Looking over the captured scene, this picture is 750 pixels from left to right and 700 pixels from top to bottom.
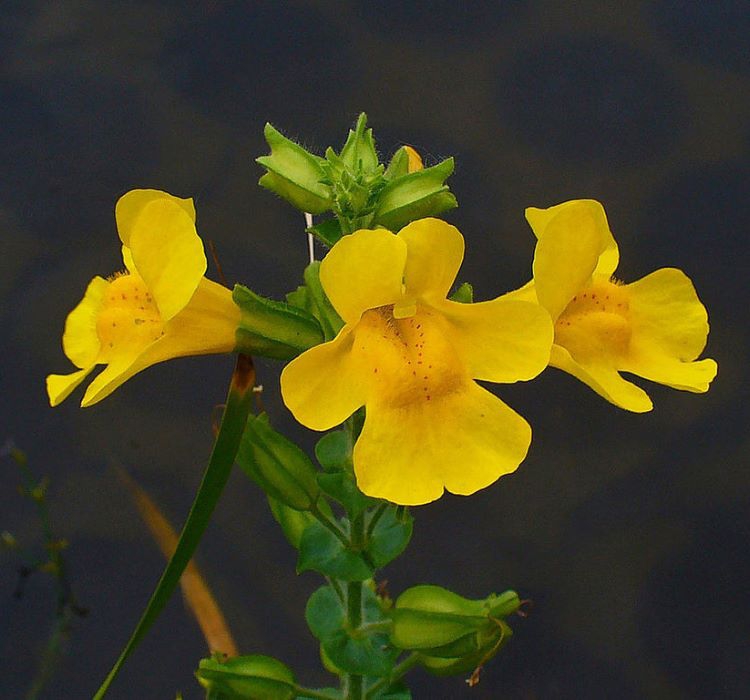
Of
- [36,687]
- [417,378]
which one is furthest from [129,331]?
[36,687]

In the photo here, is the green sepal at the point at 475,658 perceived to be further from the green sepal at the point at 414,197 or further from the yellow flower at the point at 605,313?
the green sepal at the point at 414,197

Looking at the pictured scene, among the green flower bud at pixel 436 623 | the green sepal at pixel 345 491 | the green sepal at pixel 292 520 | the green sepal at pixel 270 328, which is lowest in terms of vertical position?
the green flower bud at pixel 436 623

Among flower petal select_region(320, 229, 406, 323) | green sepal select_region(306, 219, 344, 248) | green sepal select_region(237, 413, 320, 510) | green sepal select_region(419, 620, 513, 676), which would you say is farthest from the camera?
green sepal select_region(419, 620, 513, 676)

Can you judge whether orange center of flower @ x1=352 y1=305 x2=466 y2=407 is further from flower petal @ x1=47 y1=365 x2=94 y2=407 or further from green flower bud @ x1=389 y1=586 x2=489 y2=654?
green flower bud @ x1=389 y1=586 x2=489 y2=654

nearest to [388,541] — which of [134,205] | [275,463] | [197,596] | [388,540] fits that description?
[388,540]

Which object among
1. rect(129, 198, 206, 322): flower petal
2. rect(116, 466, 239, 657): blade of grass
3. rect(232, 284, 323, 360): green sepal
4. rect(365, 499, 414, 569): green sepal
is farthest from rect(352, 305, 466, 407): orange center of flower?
rect(116, 466, 239, 657): blade of grass

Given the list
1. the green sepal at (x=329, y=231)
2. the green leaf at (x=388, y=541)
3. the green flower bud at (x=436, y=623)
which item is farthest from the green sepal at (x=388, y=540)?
the green sepal at (x=329, y=231)
